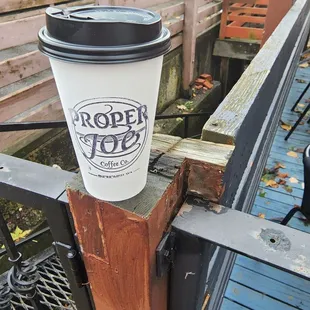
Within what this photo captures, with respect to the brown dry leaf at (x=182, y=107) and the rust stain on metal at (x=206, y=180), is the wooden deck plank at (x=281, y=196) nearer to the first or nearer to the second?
the rust stain on metal at (x=206, y=180)

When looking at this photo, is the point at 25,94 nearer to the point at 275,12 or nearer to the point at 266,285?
the point at 266,285

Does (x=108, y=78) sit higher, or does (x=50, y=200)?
(x=108, y=78)

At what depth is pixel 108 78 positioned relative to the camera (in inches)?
20.1

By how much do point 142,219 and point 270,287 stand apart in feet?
6.51

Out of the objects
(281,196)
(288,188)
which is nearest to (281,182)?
(288,188)

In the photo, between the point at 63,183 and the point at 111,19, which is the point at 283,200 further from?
the point at 111,19

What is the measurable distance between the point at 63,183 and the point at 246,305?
1.81m

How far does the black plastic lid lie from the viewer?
1.59 feet

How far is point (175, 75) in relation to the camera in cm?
583

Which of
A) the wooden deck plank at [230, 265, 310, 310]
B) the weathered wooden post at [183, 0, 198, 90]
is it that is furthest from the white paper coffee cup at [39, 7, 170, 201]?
the weathered wooden post at [183, 0, 198, 90]

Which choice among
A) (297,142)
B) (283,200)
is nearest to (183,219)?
(283,200)

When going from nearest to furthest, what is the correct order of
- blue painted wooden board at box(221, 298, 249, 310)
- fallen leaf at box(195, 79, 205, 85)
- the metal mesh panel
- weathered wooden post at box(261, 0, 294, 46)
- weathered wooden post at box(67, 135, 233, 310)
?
1. weathered wooden post at box(67, 135, 233, 310)
2. blue painted wooden board at box(221, 298, 249, 310)
3. the metal mesh panel
4. weathered wooden post at box(261, 0, 294, 46)
5. fallen leaf at box(195, 79, 205, 85)

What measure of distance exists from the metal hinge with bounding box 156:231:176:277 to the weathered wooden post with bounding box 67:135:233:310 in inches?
0.6

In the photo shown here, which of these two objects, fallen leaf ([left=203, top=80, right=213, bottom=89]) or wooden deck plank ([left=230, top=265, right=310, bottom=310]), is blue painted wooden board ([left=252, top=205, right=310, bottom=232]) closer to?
wooden deck plank ([left=230, top=265, right=310, bottom=310])
